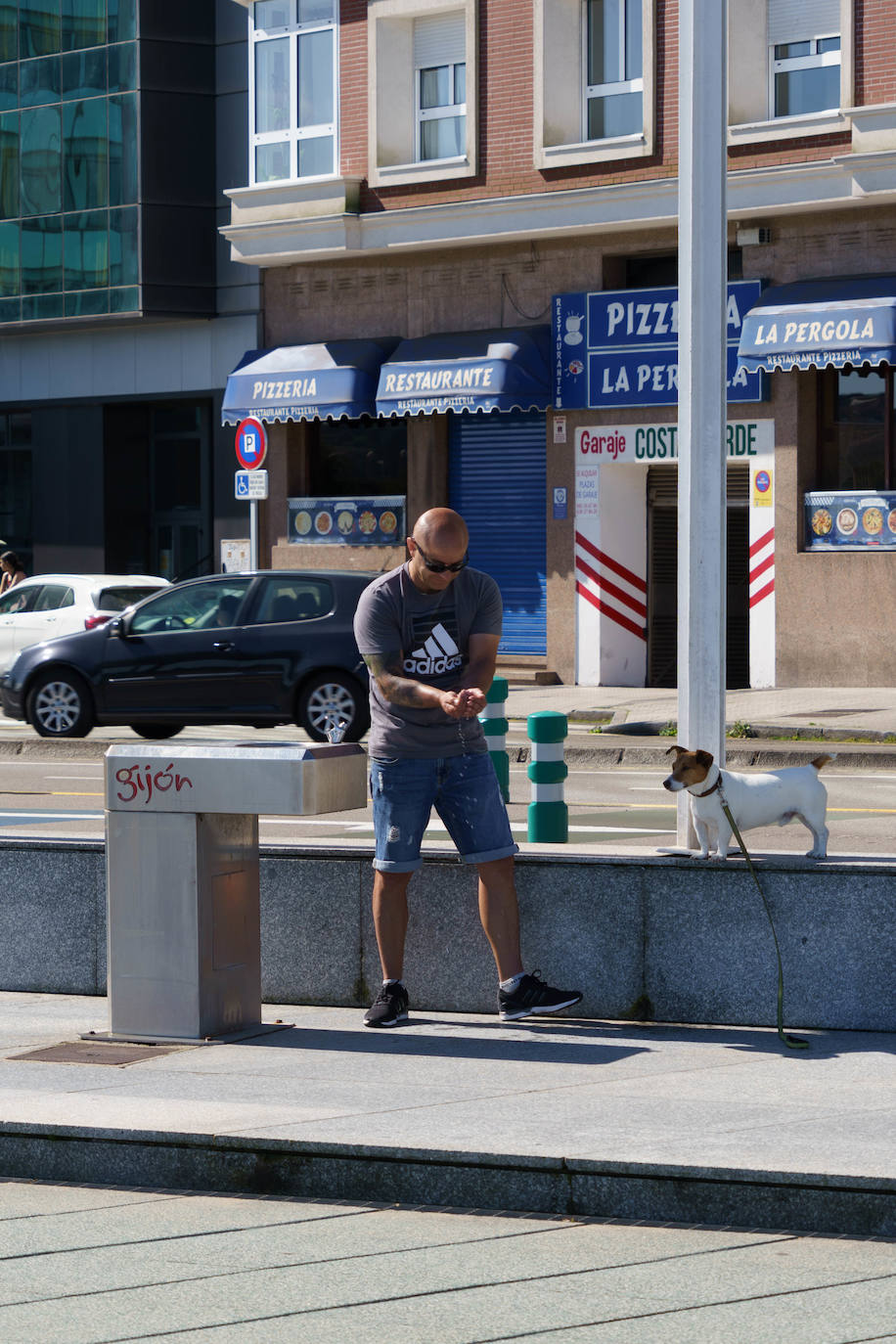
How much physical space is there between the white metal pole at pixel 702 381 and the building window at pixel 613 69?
58.4 ft

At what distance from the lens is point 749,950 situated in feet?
25.2

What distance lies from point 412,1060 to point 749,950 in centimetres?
128

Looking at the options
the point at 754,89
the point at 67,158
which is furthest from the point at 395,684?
the point at 67,158

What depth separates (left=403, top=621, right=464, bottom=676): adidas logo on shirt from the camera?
24.7 feet

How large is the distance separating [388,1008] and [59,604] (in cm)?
1657

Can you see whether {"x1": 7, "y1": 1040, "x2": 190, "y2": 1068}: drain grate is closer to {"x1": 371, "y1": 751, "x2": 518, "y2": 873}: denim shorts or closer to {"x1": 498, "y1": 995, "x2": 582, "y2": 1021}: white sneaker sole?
{"x1": 371, "y1": 751, "x2": 518, "y2": 873}: denim shorts

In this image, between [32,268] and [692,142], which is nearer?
[692,142]

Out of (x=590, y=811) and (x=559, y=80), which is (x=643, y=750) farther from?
(x=559, y=80)

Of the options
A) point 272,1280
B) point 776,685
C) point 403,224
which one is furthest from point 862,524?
point 272,1280

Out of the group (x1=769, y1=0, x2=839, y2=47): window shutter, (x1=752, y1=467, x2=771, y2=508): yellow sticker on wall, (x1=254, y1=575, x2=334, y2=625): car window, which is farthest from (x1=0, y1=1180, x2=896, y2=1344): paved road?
(x1=769, y1=0, x2=839, y2=47): window shutter

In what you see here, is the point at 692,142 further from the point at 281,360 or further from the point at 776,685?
the point at 281,360

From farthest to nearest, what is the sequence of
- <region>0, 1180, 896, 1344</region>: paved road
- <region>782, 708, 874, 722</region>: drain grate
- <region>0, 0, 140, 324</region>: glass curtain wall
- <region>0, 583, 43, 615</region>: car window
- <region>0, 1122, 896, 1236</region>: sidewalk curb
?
<region>0, 0, 140, 324</region>: glass curtain wall, <region>0, 583, 43, 615</region>: car window, <region>782, 708, 874, 722</region>: drain grate, <region>0, 1122, 896, 1236</region>: sidewalk curb, <region>0, 1180, 896, 1344</region>: paved road

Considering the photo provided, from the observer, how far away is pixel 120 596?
23.4 m

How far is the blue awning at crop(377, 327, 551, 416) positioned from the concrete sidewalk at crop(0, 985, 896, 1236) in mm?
18777
